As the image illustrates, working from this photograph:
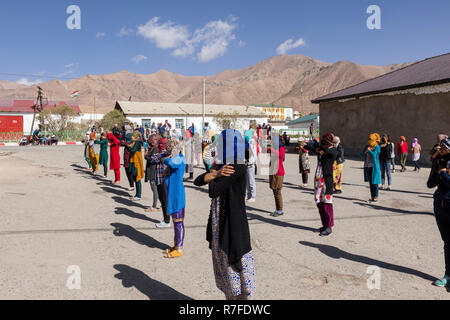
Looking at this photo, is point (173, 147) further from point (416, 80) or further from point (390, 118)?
point (390, 118)

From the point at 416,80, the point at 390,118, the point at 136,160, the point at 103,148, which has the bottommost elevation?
the point at 136,160

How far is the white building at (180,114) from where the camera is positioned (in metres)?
54.9

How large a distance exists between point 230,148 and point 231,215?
0.61m

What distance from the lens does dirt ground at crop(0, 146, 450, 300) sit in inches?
156

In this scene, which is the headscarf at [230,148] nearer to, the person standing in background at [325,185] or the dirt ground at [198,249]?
the dirt ground at [198,249]

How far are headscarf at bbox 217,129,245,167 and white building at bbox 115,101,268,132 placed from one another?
5014 centimetres

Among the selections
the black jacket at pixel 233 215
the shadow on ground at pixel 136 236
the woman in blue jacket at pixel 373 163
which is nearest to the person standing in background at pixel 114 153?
the shadow on ground at pixel 136 236

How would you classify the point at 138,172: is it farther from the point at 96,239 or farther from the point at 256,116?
the point at 256,116

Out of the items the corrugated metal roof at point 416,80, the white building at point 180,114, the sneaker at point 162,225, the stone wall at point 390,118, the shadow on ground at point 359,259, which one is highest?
the white building at point 180,114

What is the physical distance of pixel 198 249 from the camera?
17.5 feet

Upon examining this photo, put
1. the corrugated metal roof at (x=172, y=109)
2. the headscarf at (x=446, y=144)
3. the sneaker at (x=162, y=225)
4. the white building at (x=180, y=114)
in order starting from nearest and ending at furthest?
the headscarf at (x=446, y=144) → the sneaker at (x=162, y=225) → the white building at (x=180, y=114) → the corrugated metal roof at (x=172, y=109)

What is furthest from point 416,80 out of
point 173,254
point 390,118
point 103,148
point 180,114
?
point 180,114

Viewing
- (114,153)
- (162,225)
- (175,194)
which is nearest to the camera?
(175,194)

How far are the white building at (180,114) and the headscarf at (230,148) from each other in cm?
5014
